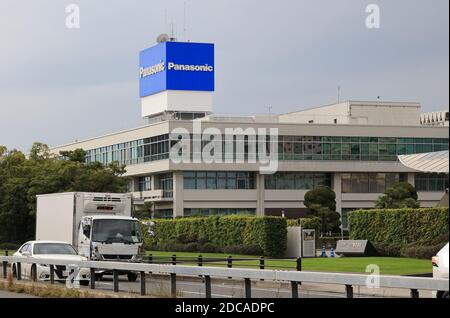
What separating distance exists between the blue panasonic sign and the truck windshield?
68.1m

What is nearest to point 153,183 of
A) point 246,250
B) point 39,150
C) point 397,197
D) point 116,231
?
point 39,150

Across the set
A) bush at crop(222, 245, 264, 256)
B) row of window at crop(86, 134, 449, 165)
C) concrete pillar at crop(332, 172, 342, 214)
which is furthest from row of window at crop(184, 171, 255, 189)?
bush at crop(222, 245, 264, 256)

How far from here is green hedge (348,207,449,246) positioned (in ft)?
157

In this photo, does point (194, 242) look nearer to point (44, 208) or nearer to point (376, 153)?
point (44, 208)

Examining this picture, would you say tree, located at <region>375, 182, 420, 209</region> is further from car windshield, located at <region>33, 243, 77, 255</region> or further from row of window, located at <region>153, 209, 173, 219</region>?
car windshield, located at <region>33, 243, 77, 255</region>

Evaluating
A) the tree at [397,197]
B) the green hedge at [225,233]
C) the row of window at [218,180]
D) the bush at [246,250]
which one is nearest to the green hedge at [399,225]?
the green hedge at [225,233]

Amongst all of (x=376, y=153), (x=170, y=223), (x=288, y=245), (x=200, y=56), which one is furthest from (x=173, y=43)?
(x=288, y=245)

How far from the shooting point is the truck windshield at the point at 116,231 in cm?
3397

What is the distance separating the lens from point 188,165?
9169cm

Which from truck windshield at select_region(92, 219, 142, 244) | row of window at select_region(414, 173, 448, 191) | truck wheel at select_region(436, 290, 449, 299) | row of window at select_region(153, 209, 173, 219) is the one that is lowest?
truck wheel at select_region(436, 290, 449, 299)

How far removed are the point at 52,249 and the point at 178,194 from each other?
60674 millimetres

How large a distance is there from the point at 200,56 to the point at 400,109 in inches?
983

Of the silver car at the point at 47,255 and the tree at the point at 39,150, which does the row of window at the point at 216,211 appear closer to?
the tree at the point at 39,150

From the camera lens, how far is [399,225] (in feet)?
168
